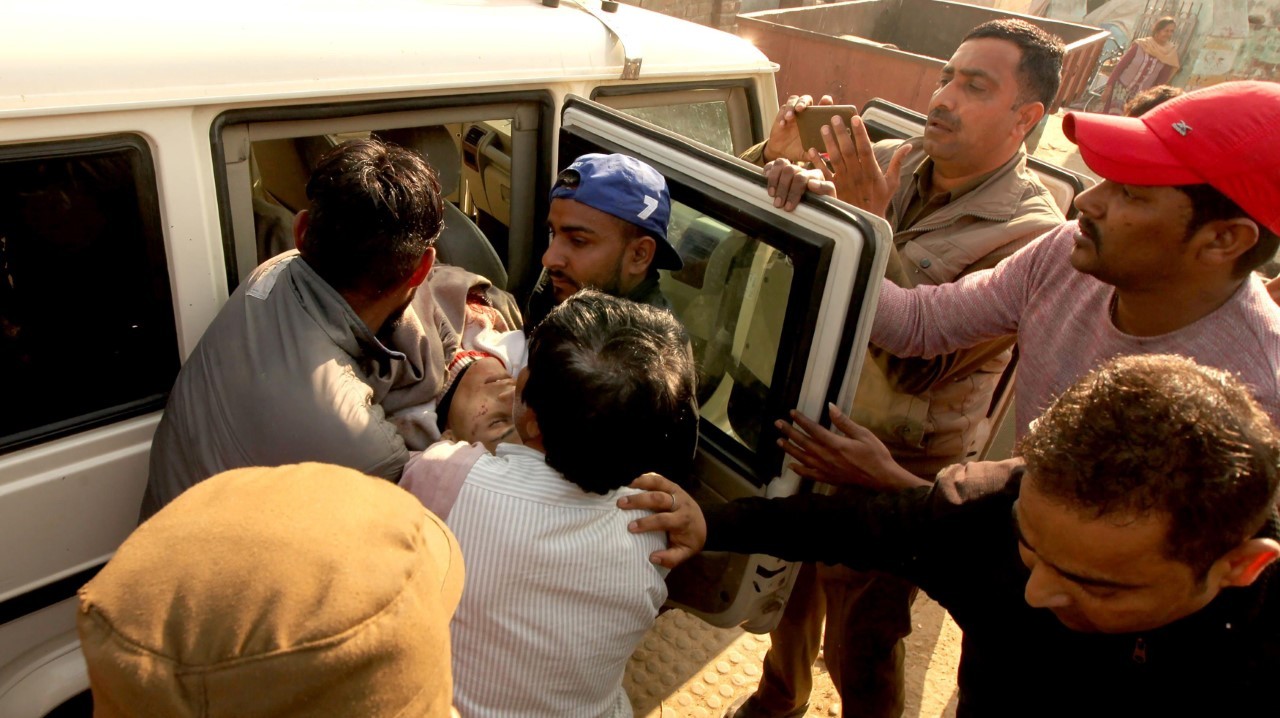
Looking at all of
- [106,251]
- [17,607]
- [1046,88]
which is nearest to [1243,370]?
[1046,88]

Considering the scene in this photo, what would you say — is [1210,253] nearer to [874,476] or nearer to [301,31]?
[874,476]

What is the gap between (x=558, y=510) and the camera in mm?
1439

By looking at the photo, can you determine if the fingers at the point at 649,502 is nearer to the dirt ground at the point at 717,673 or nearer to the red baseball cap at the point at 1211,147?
the red baseball cap at the point at 1211,147

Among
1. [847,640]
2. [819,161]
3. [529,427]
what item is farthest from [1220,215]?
[847,640]

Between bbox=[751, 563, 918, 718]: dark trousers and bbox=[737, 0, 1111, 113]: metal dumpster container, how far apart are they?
421 centimetres

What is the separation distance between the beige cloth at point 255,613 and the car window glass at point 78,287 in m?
1.07

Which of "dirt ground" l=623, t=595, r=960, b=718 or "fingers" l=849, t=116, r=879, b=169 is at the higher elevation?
"fingers" l=849, t=116, r=879, b=169

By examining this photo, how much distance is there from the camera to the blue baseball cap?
2.06m

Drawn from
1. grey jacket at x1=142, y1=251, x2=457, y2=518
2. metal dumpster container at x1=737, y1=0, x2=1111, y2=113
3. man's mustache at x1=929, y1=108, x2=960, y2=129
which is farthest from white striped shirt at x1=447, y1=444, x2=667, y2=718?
metal dumpster container at x1=737, y1=0, x2=1111, y2=113

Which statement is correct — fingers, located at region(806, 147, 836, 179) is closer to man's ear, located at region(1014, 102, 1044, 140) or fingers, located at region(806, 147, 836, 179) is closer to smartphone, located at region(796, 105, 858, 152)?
smartphone, located at region(796, 105, 858, 152)

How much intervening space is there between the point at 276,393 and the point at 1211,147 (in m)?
1.89

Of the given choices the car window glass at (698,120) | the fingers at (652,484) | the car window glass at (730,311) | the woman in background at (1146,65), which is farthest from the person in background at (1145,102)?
the woman in background at (1146,65)

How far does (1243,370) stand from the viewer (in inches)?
64.9

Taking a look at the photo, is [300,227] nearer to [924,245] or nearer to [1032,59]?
[924,245]
